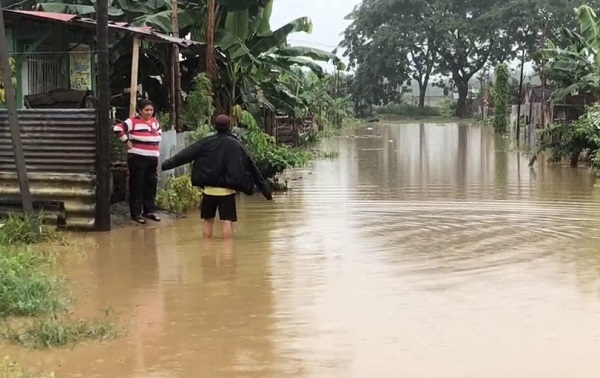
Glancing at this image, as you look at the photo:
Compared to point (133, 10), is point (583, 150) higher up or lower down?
lower down

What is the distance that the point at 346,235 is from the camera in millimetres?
9922

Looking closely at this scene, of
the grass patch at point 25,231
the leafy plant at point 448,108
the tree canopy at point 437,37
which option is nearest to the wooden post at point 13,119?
the grass patch at point 25,231

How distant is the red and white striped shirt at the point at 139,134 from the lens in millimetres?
10367

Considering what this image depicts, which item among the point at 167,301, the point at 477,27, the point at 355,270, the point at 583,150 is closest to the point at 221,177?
A: the point at 355,270

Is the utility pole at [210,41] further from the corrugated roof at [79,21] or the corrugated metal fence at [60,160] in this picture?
the corrugated metal fence at [60,160]

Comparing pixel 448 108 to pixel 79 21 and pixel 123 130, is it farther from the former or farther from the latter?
pixel 123 130

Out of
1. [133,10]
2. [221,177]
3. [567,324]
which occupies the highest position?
[133,10]

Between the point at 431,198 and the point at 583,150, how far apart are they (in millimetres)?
8064

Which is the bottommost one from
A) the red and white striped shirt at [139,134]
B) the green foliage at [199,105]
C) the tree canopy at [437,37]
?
the red and white striped shirt at [139,134]

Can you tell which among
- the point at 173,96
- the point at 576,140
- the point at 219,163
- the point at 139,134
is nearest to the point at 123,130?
the point at 139,134

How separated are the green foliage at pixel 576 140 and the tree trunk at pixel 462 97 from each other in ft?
157

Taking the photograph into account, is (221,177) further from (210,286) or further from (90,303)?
(90,303)

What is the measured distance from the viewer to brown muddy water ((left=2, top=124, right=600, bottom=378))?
507 cm

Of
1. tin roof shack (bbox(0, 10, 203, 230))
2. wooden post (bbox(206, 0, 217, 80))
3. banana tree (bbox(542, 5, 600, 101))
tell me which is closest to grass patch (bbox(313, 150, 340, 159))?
banana tree (bbox(542, 5, 600, 101))
